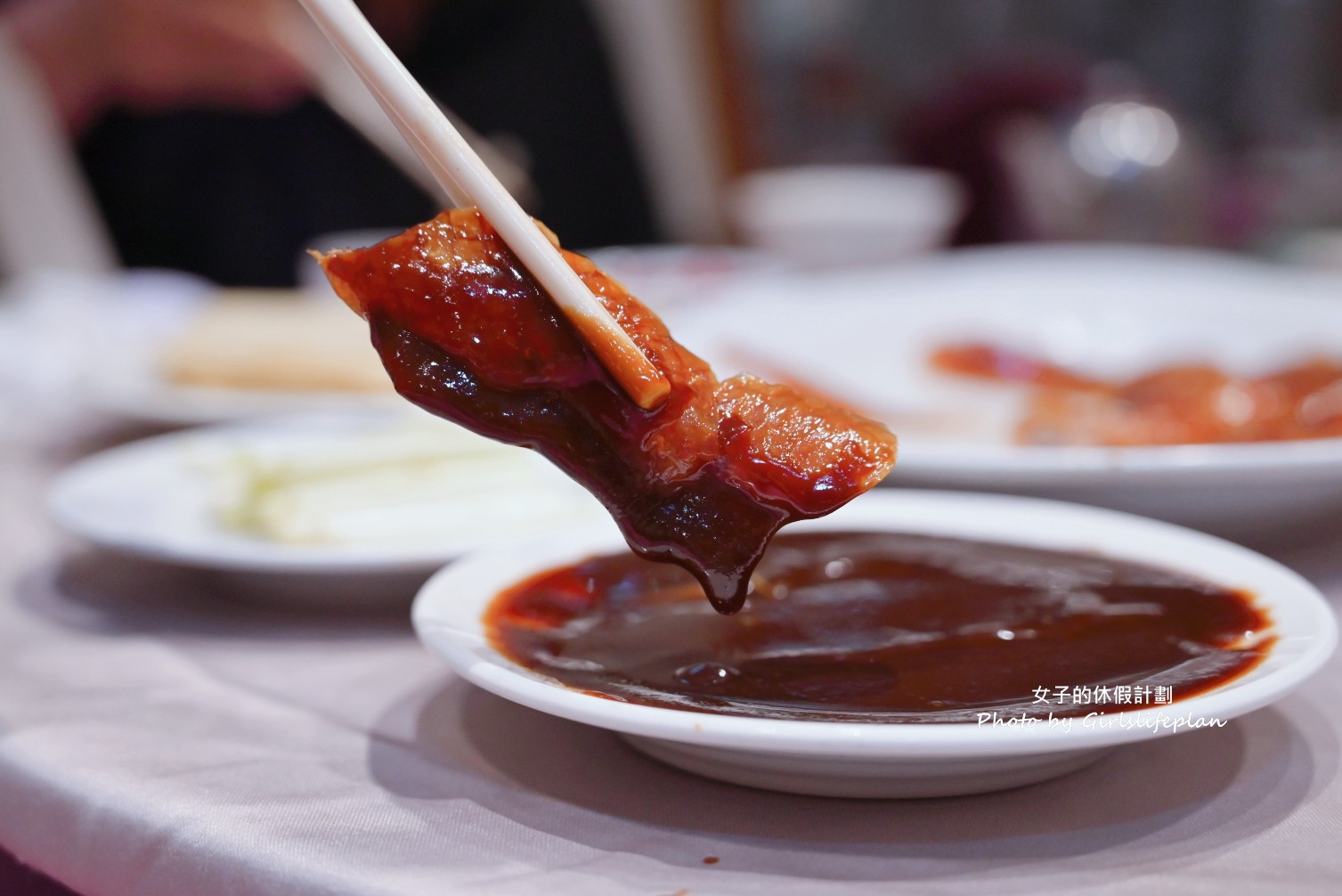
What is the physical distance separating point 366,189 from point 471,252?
141 inches

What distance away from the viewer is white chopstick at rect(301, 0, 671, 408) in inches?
25.1

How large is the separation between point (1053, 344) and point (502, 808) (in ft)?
5.28

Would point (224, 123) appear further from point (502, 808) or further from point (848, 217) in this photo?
point (502, 808)

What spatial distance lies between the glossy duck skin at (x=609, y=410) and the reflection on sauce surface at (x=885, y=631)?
7cm

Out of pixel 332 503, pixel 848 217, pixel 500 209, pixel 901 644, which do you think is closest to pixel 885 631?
pixel 901 644

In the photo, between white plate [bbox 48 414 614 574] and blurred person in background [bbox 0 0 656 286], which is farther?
blurred person in background [bbox 0 0 656 286]

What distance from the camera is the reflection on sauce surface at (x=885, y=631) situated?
65cm

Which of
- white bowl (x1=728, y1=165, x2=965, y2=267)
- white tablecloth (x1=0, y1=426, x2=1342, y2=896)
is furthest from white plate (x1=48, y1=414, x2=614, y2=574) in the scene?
white bowl (x1=728, y1=165, x2=965, y2=267)

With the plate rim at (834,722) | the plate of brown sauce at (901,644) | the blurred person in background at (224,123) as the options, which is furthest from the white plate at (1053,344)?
the blurred person in background at (224,123)

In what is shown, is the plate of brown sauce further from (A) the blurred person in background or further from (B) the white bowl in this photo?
(A) the blurred person in background

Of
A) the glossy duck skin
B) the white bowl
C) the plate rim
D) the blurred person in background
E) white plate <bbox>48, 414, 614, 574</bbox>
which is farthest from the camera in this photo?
the blurred person in background

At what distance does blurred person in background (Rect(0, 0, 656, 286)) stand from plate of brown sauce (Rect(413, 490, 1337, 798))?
2.70 m

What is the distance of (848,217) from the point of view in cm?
279

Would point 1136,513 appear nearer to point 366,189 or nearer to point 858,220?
point 858,220
